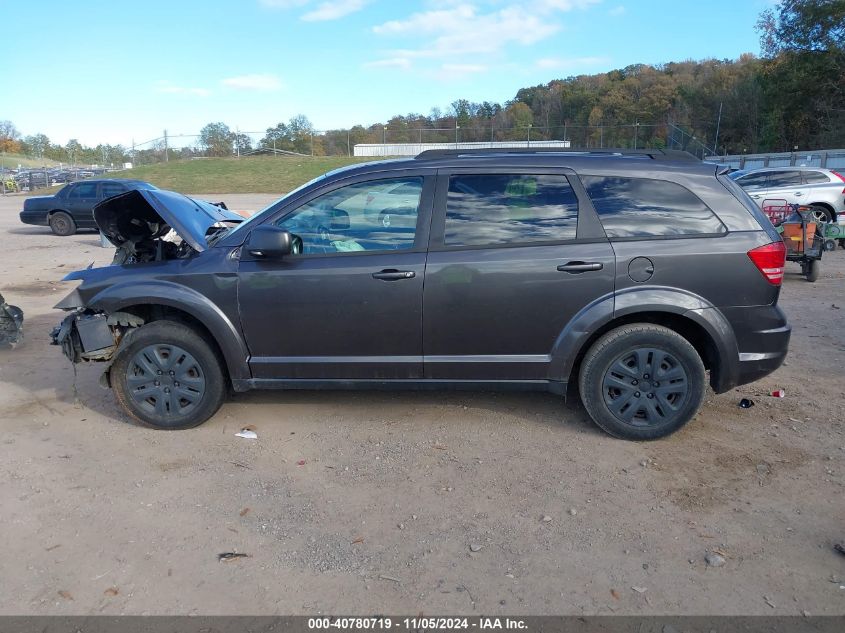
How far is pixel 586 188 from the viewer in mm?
4082

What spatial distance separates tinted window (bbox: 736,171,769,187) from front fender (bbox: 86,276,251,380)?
14.9m

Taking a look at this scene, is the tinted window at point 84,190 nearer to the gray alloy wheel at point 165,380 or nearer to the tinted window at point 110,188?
the tinted window at point 110,188

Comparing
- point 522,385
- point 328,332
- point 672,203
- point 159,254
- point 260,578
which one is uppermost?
point 672,203

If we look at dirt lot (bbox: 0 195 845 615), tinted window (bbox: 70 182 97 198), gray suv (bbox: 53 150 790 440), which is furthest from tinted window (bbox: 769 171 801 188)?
tinted window (bbox: 70 182 97 198)

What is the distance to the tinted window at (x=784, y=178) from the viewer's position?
14.7 m

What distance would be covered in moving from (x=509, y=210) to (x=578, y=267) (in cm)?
59

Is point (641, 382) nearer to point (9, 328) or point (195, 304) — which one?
point (195, 304)

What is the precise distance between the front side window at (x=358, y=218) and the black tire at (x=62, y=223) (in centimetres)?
1587

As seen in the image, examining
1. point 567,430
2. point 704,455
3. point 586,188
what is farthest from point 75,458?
point 704,455

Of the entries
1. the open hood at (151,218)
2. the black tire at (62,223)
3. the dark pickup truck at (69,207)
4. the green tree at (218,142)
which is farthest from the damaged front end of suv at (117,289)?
the green tree at (218,142)

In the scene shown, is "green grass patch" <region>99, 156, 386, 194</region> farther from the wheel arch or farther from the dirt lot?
the wheel arch

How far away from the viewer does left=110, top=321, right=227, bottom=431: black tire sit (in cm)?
427

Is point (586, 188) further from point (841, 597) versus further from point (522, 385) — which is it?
point (841, 597)

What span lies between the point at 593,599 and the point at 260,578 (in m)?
1.51
